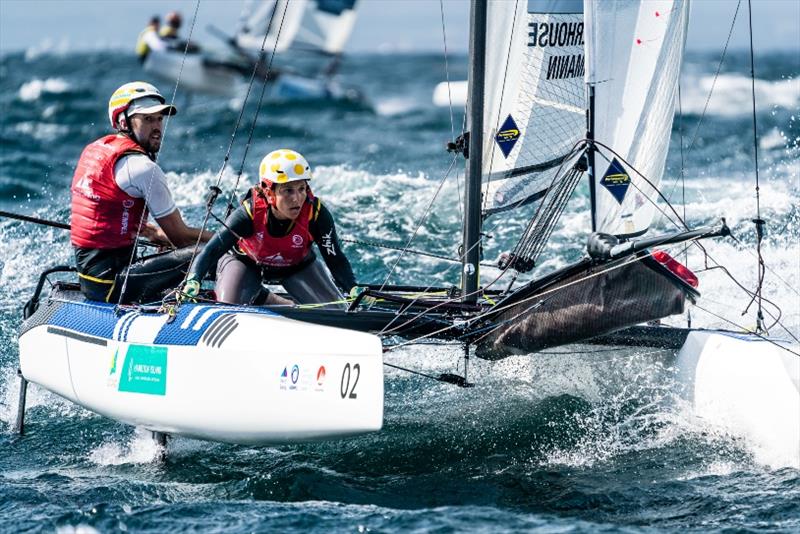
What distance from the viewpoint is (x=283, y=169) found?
209 inches

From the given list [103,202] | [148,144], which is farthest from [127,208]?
[148,144]

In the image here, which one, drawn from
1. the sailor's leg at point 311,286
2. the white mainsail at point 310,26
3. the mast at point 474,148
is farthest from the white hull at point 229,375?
the white mainsail at point 310,26

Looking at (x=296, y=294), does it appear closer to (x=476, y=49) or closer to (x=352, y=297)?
(x=352, y=297)

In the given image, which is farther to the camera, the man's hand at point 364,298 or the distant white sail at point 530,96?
the distant white sail at point 530,96

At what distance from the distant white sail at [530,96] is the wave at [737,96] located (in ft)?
46.6

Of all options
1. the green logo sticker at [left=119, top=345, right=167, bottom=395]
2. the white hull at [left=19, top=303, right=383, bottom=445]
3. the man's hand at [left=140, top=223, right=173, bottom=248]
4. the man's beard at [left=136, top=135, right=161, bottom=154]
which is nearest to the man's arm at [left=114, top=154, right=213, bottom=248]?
the man's beard at [left=136, top=135, right=161, bottom=154]

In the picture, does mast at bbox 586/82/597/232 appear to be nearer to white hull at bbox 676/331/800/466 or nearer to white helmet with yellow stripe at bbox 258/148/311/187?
white hull at bbox 676/331/800/466

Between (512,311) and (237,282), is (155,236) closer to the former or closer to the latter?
(237,282)

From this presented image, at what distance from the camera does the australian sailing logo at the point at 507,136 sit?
5930 mm

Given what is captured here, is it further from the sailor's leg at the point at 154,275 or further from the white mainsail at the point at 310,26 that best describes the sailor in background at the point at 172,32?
the sailor's leg at the point at 154,275

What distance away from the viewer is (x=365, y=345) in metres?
4.75

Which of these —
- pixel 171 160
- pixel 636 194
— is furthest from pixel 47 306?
pixel 171 160

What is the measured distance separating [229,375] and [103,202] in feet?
4.09

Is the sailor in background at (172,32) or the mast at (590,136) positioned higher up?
the sailor in background at (172,32)
